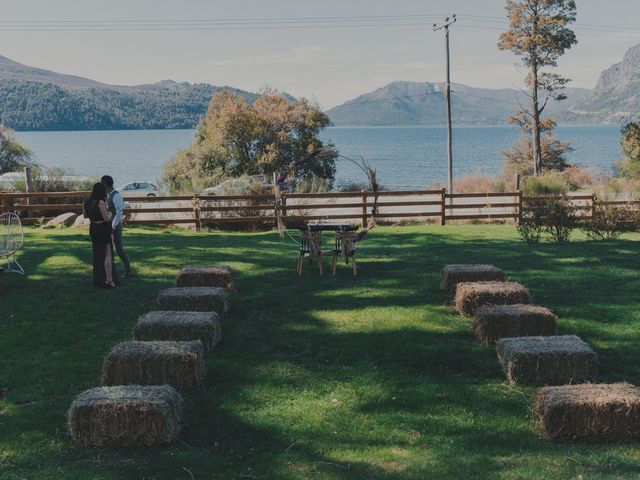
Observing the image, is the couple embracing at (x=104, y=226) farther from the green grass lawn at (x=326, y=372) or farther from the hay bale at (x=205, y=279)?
the hay bale at (x=205, y=279)

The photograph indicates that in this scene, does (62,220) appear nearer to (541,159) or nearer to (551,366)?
(551,366)

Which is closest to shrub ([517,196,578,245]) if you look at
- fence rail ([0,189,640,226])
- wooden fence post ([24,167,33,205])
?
fence rail ([0,189,640,226])

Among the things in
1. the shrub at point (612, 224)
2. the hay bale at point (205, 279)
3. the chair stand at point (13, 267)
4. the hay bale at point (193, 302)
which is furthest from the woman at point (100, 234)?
the shrub at point (612, 224)

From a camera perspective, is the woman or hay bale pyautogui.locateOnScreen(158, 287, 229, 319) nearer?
hay bale pyautogui.locateOnScreen(158, 287, 229, 319)

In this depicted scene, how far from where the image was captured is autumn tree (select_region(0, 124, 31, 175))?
1528 inches

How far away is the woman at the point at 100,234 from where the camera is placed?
10.2 meters

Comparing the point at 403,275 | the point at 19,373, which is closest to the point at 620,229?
the point at 403,275

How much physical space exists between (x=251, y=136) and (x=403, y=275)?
2587cm

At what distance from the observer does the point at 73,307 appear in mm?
9672

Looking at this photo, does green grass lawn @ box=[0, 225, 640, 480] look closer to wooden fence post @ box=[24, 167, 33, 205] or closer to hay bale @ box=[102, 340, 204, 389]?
hay bale @ box=[102, 340, 204, 389]

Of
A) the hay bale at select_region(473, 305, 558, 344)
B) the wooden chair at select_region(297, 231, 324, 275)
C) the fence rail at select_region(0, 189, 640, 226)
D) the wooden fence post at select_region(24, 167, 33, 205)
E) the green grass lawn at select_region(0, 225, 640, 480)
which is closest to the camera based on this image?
the green grass lawn at select_region(0, 225, 640, 480)

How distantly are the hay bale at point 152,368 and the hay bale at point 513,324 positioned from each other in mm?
3233

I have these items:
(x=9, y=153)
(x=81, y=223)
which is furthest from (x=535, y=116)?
(x=9, y=153)

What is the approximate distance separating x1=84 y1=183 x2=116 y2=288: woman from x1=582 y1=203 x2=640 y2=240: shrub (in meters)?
11.1
